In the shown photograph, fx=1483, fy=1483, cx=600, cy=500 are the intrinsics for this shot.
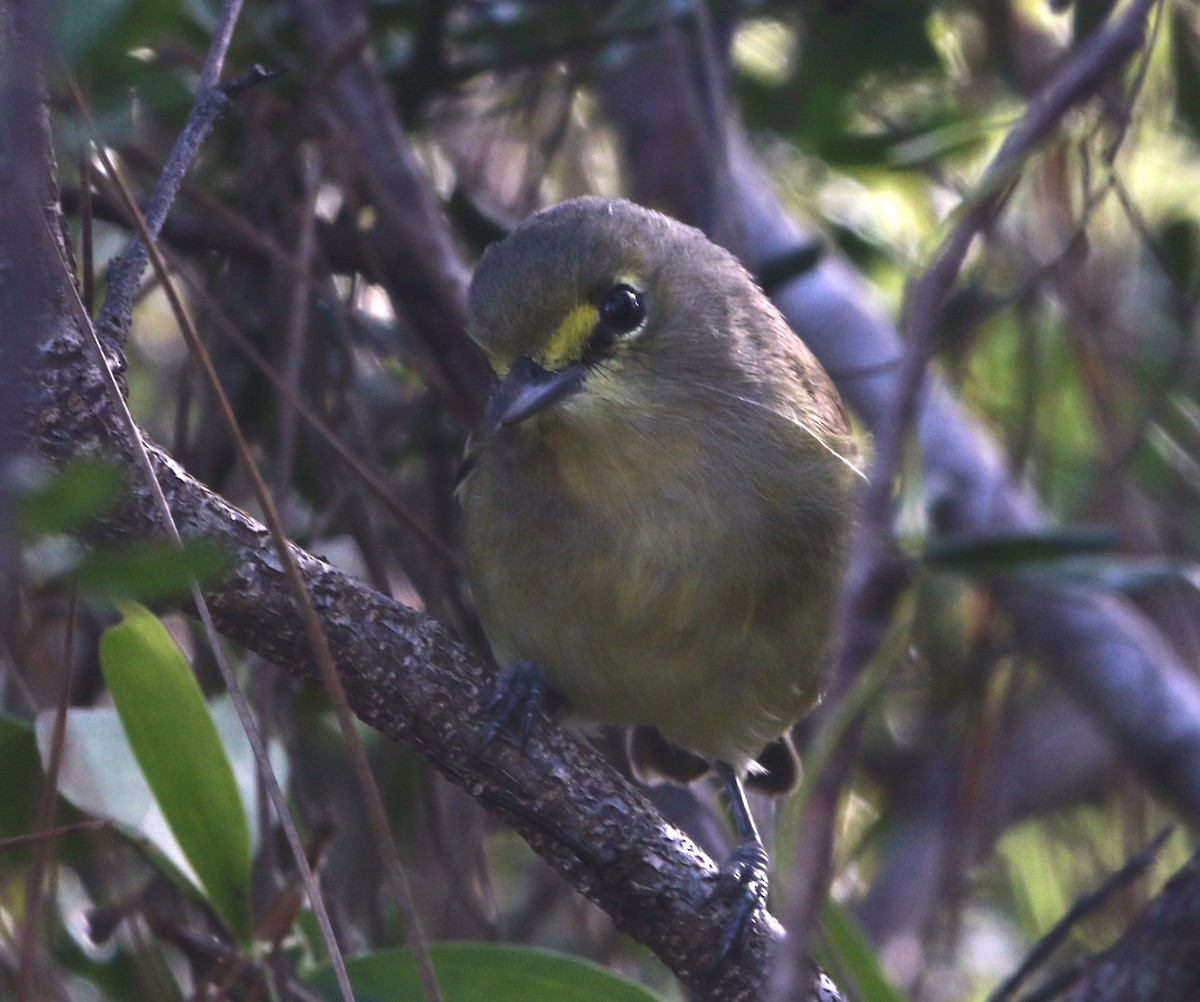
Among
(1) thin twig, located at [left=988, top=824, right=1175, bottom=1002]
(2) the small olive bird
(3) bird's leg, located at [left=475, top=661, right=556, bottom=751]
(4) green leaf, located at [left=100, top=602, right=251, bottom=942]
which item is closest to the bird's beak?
(2) the small olive bird

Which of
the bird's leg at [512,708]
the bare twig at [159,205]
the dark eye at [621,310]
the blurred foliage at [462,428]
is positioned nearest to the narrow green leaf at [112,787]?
the blurred foliage at [462,428]

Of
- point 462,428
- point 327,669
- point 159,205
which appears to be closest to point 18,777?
point 327,669

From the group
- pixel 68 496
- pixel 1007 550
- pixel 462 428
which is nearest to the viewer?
pixel 68 496

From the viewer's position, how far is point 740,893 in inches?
90.6

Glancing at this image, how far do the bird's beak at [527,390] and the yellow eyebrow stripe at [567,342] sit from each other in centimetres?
1

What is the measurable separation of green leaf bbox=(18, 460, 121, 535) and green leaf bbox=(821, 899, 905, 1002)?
1.77 meters

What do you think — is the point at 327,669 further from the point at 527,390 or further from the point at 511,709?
the point at 527,390

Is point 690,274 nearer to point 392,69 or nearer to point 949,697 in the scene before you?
point 392,69

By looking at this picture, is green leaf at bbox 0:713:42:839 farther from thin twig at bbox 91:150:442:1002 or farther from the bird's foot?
the bird's foot

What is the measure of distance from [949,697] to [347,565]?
180cm

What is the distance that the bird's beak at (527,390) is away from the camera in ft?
8.40

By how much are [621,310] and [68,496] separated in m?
1.68

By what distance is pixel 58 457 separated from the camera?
5.79ft

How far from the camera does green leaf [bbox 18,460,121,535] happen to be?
3.97 feet
